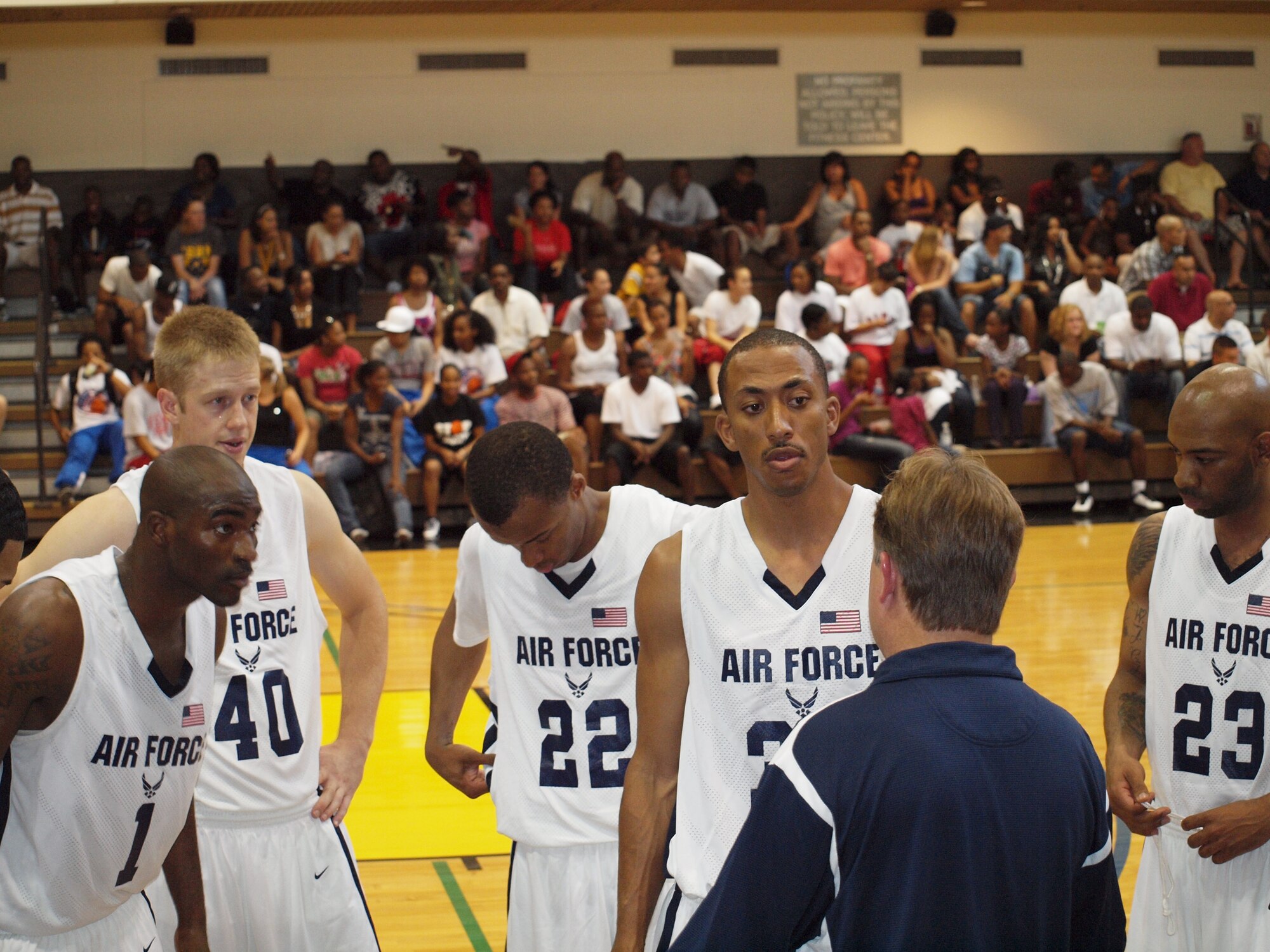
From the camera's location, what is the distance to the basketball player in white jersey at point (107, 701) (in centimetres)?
252

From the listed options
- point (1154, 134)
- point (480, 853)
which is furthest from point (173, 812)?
point (1154, 134)

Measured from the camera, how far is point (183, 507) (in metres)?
2.56

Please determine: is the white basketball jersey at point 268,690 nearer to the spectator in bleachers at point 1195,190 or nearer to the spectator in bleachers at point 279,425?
the spectator in bleachers at point 279,425

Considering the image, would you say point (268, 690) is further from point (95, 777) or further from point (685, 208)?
point (685, 208)

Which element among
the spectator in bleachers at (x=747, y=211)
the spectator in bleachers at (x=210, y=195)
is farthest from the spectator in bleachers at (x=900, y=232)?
the spectator in bleachers at (x=210, y=195)

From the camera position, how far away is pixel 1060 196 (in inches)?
721

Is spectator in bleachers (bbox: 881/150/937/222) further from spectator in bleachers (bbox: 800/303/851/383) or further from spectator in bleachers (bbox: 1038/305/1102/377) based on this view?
spectator in bleachers (bbox: 800/303/851/383)

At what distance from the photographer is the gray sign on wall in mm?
18766

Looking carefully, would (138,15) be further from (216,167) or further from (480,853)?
(480,853)

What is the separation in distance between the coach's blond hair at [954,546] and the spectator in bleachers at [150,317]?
13.0 m

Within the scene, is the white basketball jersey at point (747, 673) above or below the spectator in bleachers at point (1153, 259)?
below

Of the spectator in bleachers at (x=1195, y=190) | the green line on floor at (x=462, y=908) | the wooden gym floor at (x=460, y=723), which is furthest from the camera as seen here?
the spectator in bleachers at (x=1195, y=190)

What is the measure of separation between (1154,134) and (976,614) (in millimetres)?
19676

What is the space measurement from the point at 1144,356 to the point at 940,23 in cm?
683
